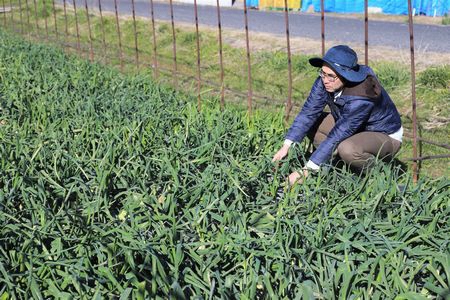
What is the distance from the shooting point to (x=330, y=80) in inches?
115

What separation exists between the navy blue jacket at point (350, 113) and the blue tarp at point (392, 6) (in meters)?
14.8

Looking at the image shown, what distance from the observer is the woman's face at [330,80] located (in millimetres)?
2900

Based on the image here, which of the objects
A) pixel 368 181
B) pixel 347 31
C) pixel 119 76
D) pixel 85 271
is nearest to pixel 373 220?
pixel 368 181

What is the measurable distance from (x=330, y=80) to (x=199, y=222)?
1170 mm

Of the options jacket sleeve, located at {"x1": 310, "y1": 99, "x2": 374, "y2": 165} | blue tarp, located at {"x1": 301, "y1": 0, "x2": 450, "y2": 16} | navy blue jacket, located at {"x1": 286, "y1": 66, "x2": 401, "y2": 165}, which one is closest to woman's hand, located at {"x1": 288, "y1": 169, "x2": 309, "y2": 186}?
navy blue jacket, located at {"x1": 286, "y1": 66, "x2": 401, "y2": 165}

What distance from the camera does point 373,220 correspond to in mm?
2139

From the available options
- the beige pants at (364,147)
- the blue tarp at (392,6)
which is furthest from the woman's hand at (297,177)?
the blue tarp at (392,6)

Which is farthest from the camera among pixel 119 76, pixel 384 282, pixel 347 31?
pixel 347 31

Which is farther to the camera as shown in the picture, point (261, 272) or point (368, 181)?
point (368, 181)

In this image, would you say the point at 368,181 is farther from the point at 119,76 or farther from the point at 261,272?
the point at 119,76

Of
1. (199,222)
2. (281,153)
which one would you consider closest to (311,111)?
(281,153)

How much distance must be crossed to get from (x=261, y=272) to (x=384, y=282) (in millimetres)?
368

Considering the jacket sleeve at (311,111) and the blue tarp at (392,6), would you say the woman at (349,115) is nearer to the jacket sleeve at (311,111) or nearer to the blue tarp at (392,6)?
the jacket sleeve at (311,111)

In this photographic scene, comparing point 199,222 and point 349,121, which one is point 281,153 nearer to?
point 349,121
